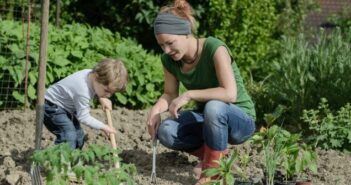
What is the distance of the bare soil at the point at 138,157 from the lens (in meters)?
4.64

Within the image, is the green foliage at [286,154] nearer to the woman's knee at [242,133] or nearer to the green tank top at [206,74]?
the woman's knee at [242,133]

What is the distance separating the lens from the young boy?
15.2 feet

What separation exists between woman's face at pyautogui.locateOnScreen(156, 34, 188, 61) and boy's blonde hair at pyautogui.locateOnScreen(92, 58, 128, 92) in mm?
416

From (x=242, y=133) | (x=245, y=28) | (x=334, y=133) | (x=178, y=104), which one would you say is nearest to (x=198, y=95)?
(x=178, y=104)

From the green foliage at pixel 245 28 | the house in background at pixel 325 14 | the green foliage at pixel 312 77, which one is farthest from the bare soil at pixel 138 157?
the house in background at pixel 325 14

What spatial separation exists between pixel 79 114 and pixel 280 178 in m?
1.29

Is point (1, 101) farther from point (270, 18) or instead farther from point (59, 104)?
point (270, 18)

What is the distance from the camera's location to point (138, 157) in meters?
5.24

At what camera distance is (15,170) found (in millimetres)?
4652

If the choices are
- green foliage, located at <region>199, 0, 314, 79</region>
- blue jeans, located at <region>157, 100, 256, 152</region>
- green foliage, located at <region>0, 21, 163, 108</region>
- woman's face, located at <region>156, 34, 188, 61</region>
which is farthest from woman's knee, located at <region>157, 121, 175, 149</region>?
green foliage, located at <region>199, 0, 314, 79</region>

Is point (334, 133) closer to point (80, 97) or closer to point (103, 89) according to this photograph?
point (103, 89)

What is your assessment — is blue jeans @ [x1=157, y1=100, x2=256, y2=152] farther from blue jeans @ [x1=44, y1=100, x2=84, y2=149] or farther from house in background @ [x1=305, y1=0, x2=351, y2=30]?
house in background @ [x1=305, y1=0, x2=351, y2=30]

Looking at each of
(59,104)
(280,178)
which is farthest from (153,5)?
(280,178)

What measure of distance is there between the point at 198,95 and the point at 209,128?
0.20 meters
